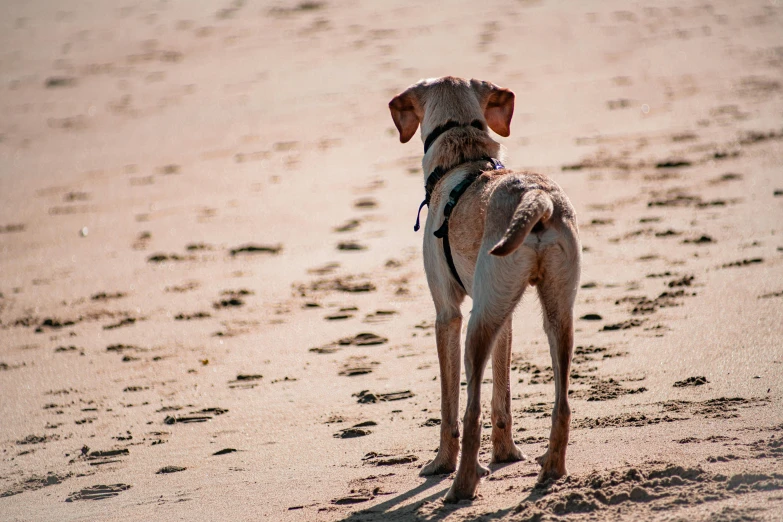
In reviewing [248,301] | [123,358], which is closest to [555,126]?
[248,301]

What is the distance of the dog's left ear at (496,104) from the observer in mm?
5285

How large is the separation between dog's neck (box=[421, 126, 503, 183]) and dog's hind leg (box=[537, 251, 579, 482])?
47.7 inches

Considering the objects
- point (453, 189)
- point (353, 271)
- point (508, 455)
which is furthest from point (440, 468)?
point (353, 271)

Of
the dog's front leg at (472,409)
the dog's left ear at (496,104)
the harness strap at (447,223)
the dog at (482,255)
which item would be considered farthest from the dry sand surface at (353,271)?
the dog's left ear at (496,104)

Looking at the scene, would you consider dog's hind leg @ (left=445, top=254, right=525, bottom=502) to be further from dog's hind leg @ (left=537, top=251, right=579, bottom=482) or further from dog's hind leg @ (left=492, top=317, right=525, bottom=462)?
dog's hind leg @ (left=492, top=317, right=525, bottom=462)

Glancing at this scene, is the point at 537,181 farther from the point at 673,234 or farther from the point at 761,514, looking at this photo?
the point at 673,234

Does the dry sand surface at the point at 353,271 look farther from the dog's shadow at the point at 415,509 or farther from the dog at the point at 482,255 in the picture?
the dog at the point at 482,255

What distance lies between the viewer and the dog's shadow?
12.4 feet

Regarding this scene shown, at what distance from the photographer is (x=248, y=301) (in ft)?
25.0

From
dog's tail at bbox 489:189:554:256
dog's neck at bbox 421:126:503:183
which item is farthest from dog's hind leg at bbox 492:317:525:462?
dog's neck at bbox 421:126:503:183

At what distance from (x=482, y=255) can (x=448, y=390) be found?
0.87 meters

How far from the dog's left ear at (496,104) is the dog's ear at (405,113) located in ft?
1.23

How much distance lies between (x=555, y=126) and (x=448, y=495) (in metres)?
8.79

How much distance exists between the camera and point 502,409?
447cm
